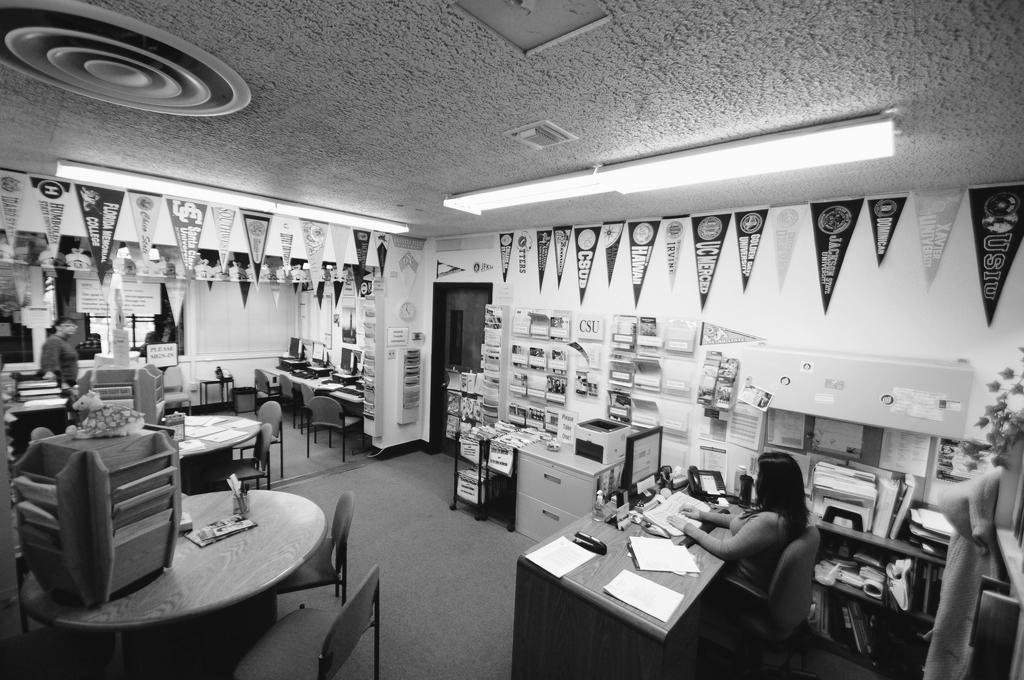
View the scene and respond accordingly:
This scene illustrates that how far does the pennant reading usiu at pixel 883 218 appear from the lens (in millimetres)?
2645

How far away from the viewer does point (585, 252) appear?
160 inches

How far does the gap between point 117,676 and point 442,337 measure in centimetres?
396

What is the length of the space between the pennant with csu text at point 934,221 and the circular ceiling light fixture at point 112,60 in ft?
11.9

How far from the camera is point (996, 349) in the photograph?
7.87ft

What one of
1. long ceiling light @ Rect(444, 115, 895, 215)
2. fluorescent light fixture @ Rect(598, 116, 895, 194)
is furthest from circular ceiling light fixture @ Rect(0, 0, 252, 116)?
fluorescent light fixture @ Rect(598, 116, 895, 194)

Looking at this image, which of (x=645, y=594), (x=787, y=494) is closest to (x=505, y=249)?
(x=787, y=494)

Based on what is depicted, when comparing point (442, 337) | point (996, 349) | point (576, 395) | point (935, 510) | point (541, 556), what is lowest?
point (541, 556)

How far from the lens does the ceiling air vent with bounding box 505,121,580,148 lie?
184 cm

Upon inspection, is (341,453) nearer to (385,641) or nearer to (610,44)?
(385,641)

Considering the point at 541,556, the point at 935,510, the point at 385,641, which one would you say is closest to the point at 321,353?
the point at 385,641

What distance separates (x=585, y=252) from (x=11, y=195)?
4377 mm

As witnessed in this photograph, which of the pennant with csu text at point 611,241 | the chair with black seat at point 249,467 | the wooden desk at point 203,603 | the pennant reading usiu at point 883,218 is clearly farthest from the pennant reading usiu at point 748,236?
the chair with black seat at point 249,467

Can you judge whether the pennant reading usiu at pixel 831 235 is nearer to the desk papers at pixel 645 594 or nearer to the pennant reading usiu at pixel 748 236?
the pennant reading usiu at pixel 748 236

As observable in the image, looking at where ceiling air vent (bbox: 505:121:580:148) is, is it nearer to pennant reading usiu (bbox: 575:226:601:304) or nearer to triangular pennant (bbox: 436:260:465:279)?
pennant reading usiu (bbox: 575:226:601:304)
